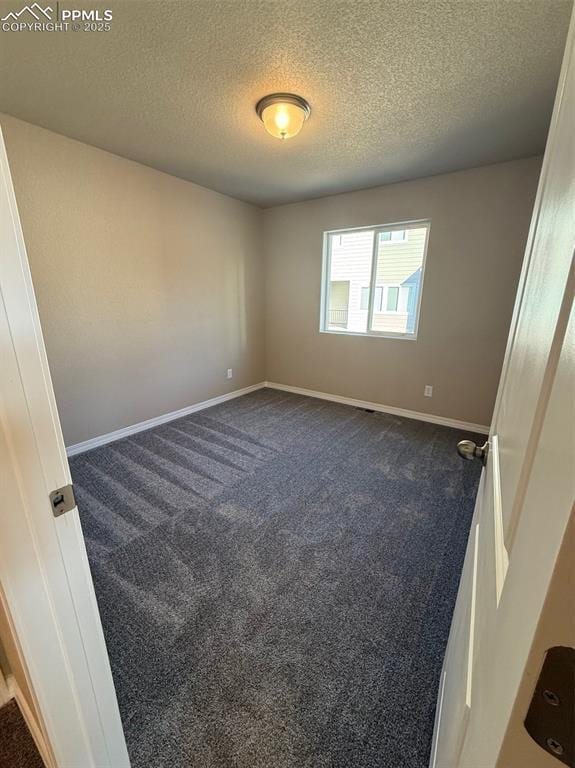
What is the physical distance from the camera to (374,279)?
11.7ft

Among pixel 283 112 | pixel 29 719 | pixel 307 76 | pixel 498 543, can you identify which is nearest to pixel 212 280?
pixel 283 112

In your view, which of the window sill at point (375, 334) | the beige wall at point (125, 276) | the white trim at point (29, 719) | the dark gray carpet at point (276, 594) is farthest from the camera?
the window sill at point (375, 334)

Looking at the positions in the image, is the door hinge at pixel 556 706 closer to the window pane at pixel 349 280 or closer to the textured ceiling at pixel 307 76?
the textured ceiling at pixel 307 76

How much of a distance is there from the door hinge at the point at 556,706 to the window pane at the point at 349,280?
12.3 ft

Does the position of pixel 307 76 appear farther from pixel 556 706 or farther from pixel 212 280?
pixel 556 706

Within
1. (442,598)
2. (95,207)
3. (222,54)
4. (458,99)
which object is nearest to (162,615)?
(442,598)

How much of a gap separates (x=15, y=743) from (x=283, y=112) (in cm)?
303

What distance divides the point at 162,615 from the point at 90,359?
2199 mm

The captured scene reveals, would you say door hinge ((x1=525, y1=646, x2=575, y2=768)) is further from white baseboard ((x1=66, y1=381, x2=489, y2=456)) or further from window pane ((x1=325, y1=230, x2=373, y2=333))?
window pane ((x1=325, y1=230, x2=373, y2=333))

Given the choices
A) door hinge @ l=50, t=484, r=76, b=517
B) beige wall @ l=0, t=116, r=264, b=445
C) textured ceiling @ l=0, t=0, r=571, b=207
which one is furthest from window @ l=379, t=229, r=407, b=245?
door hinge @ l=50, t=484, r=76, b=517

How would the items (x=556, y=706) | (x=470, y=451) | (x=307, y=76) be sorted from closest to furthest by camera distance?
1. (x=556, y=706)
2. (x=470, y=451)
3. (x=307, y=76)

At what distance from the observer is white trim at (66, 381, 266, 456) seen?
2775 millimetres

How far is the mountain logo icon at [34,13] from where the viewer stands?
1.33 meters

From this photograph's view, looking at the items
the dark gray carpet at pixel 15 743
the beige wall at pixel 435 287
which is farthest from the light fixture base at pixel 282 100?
the dark gray carpet at pixel 15 743
